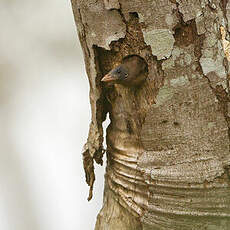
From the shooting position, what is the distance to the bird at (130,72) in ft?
3.28

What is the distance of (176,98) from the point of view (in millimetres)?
974

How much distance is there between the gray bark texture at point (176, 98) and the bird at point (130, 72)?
0.04 ft

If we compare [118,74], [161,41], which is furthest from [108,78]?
[161,41]

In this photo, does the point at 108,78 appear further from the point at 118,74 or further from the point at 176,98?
the point at 176,98

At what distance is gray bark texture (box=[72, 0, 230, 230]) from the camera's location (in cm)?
96

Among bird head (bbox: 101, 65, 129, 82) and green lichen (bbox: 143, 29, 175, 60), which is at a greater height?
green lichen (bbox: 143, 29, 175, 60)

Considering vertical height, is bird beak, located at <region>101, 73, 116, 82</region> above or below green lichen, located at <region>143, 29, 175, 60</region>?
below

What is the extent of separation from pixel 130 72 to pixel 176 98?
0.32ft

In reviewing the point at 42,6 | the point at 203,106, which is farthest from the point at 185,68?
the point at 42,6

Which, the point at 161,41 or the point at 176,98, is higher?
the point at 161,41

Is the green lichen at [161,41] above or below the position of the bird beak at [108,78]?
above

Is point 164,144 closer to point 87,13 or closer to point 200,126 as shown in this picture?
point 200,126

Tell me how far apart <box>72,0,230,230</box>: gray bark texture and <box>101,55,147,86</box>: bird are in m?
0.01

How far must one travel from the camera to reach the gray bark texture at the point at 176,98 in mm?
960
